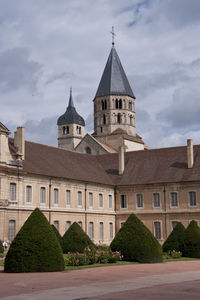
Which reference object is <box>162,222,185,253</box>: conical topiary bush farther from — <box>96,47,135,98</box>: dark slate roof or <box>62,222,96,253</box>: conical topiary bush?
<box>96,47,135,98</box>: dark slate roof

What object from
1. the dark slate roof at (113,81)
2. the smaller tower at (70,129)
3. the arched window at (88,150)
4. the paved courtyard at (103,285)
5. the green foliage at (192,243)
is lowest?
the paved courtyard at (103,285)

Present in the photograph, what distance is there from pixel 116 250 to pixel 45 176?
46.5 ft

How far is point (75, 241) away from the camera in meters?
28.8

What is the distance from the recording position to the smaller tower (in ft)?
297

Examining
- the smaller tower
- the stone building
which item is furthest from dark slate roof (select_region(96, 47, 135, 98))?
the stone building

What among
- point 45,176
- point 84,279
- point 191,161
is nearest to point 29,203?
point 45,176

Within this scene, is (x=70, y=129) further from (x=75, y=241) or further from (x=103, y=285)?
(x=103, y=285)

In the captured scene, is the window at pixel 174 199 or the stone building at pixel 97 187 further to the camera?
the window at pixel 174 199

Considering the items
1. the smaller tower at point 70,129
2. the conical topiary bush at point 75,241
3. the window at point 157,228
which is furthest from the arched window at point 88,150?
the conical topiary bush at point 75,241

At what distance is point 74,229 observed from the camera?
29.5 metres

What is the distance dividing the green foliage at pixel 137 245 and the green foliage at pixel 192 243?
14.3 feet

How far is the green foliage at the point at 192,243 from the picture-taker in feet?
95.2

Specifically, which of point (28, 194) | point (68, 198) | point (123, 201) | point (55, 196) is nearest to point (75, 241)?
point (28, 194)

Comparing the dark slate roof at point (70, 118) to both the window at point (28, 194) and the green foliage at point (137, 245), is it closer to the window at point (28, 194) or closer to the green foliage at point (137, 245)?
the window at point (28, 194)
